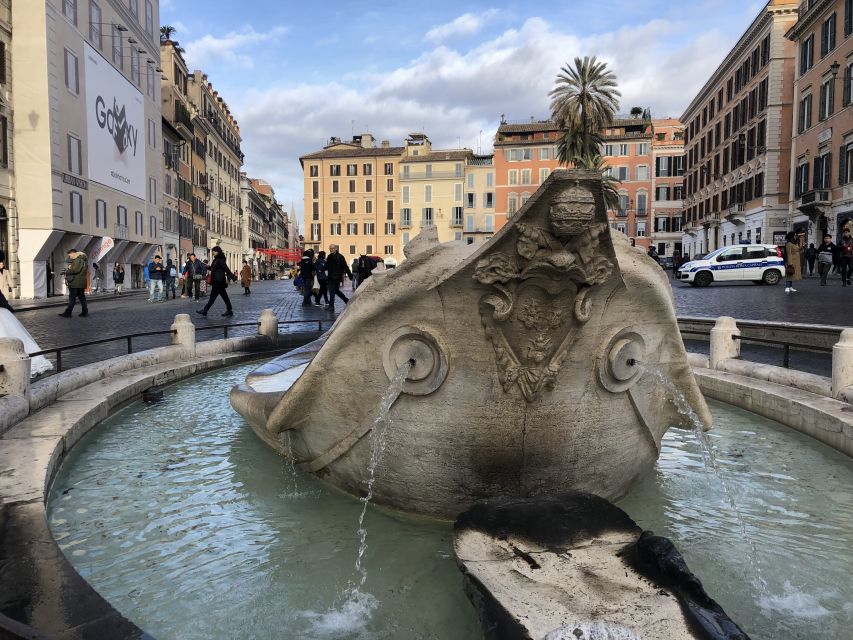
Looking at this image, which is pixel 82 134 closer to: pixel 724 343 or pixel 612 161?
pixel 724 343

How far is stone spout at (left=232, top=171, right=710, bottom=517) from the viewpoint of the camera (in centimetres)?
275

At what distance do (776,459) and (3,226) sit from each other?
24216mm

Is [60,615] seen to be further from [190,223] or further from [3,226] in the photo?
[190,223]

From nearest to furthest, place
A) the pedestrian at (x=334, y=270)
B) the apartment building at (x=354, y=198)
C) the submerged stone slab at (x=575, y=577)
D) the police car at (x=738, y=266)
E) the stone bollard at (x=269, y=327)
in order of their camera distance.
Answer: the submerged stone slab at (x=575, y=577) → the stone bollard at (x=269, y=327) → the pedestrian at (x=334, y=270) → the police car at (x=738, y=266) → the apartment building at (x=354, y=198)

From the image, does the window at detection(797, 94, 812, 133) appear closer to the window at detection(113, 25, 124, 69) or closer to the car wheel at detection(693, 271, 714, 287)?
the car wheel at detection(693, 271, 714, 287)

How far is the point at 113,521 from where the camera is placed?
11.5 ft

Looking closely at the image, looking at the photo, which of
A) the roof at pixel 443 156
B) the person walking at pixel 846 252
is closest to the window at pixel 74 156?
the person walking at pixel 846 252

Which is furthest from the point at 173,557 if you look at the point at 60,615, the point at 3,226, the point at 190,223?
the point at 190,223

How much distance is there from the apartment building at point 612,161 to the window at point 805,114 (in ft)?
108

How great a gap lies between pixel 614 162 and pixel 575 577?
71.7m

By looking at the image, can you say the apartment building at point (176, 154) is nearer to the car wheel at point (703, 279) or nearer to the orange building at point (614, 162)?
the car wheel at point (703, 279)

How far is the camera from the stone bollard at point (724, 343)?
6793mm

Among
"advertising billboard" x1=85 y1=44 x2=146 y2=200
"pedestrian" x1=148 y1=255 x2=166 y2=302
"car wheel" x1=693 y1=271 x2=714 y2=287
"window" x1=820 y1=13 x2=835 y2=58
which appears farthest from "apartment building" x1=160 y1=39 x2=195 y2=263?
"window" x1=820 y1=13 x2=835 y2=58

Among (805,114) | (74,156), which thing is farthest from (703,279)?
(74,156)
